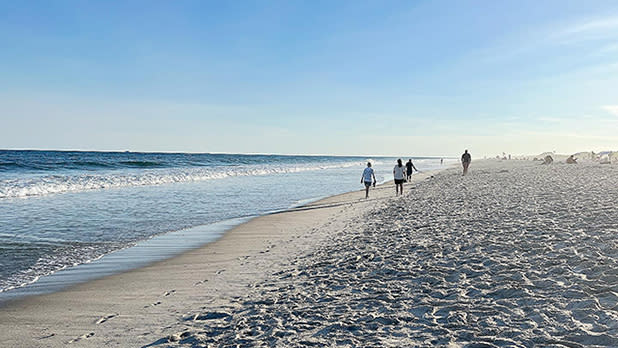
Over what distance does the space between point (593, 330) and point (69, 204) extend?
1806 centimetres

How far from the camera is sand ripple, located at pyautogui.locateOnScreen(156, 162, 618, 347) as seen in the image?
420 centimetres

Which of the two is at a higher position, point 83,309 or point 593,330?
point 593,330

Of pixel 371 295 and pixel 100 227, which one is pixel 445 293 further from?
pixel 100 227

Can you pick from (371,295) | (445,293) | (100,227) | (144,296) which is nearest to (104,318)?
A: (144,296)

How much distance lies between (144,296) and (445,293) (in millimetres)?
4343

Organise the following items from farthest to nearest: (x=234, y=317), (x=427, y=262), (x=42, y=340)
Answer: (x=427, y=262)
(x=234, y=317)
(x=42, y=340)

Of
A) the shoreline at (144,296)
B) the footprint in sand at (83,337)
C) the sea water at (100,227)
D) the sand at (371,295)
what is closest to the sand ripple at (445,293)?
the sand at (371,295)

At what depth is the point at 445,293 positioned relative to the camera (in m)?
5.39

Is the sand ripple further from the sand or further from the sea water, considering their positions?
the sea water

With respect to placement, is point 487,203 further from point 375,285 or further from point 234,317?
point 234,317

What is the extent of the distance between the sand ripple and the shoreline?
1.72 ft

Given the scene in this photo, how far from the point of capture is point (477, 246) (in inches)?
301

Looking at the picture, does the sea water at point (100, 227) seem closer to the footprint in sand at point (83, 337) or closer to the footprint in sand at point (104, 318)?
the footprint in sand at point (104, 318)

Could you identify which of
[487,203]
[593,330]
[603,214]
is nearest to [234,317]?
[593,330]
